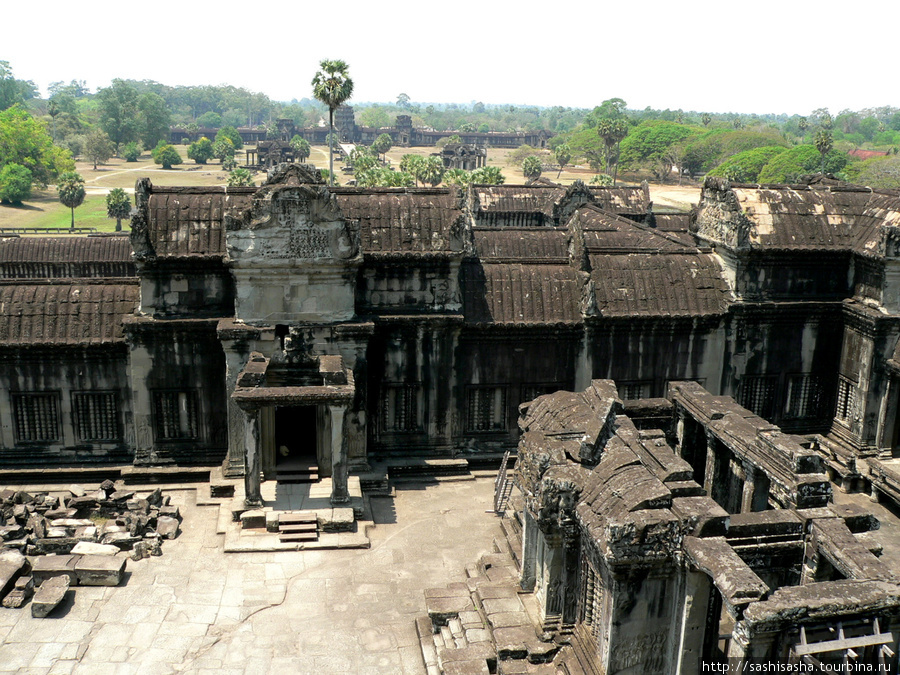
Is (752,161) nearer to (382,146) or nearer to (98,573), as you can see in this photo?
(382,146)

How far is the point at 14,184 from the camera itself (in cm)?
9756

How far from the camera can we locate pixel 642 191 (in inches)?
1839

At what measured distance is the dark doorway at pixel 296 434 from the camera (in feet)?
81.8

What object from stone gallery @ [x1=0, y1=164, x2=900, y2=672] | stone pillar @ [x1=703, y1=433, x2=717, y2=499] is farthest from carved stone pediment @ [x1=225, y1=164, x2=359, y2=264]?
stone pillar @ [x1=703, y1=433, x2=717, y2=499]

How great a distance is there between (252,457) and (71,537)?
15.4 feet

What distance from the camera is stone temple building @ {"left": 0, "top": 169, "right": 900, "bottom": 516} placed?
76.2 feet

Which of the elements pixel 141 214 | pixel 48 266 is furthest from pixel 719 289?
pixel 48 266

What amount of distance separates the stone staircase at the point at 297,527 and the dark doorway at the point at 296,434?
3.10 metres

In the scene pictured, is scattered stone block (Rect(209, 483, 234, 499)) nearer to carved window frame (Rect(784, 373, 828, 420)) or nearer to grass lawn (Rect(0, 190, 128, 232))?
carved window frame (Rect(784, 373, 828, 420))

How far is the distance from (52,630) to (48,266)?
27964 millimetres

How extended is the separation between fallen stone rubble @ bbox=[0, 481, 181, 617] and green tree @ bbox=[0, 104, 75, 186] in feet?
326

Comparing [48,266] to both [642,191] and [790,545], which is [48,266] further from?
[790,545]

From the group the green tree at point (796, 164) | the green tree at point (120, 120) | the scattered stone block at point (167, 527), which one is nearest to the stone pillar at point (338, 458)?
the scattered stone block at point (167, 527)

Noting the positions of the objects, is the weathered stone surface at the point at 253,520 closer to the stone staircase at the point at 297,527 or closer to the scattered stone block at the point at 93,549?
the stone staircase at the point at 297,527
